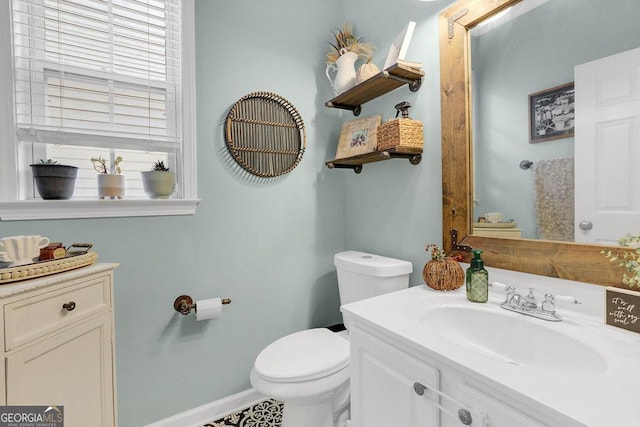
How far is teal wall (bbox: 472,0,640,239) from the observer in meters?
0.88

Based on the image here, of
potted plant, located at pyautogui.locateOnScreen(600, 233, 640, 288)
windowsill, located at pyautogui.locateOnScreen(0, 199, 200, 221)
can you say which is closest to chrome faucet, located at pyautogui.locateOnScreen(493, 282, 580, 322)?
potted plant, located at pyautogui.locateOnScreen(600, 233, 640, 288)

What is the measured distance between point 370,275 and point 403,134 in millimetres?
675

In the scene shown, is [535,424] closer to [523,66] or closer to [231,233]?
[523,66]

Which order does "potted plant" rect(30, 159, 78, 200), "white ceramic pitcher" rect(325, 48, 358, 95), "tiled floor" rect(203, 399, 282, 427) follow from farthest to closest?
"white ceramic pitcher" rect(325, 48, 358, 95) < "tiled floor" rect(203, 399, 282, 427) < "potted plant" rect(30, 159, 78, 200)

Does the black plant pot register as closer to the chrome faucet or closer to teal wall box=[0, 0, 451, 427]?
teal wall box=[0, 0, 451, 427]

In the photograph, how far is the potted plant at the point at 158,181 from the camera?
140cm

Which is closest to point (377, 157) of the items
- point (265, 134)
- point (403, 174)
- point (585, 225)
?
point (403, 174)

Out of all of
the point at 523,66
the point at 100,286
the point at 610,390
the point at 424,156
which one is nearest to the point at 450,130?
the point at 424,156

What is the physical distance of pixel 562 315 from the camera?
3.01ft

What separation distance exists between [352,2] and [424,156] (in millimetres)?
1161

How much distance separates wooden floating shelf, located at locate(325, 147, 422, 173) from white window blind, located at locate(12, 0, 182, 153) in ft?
2.90

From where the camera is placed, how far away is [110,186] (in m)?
1.31

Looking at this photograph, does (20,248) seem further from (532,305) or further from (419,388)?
(532,305)

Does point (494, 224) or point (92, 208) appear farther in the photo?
point (92, 208)
